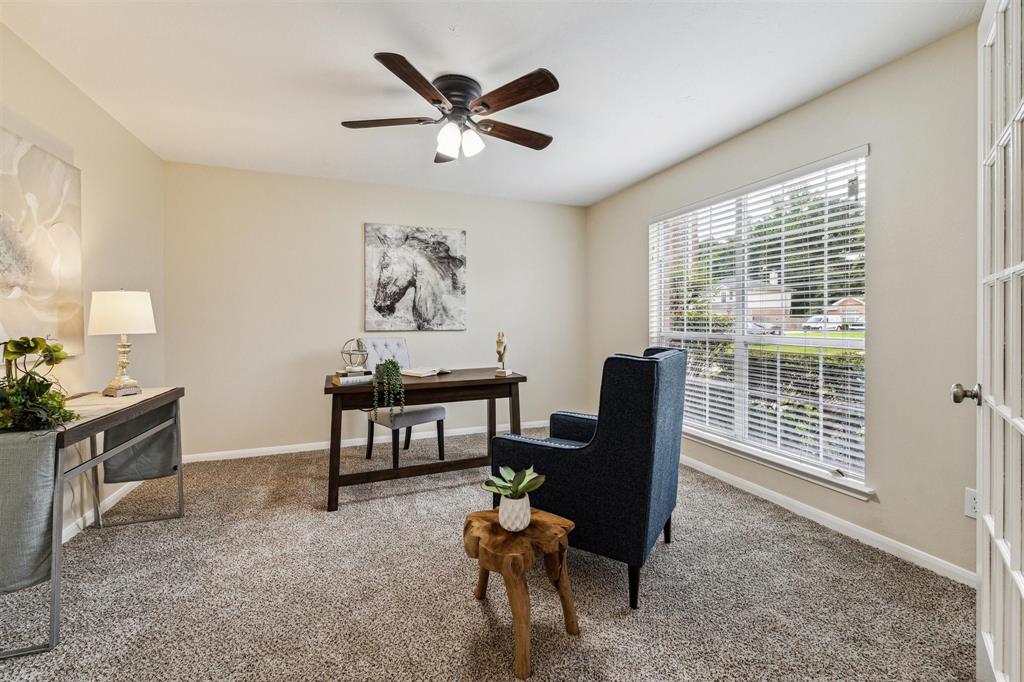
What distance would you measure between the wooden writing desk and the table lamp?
99 cm

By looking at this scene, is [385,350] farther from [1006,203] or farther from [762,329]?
[1006,203]

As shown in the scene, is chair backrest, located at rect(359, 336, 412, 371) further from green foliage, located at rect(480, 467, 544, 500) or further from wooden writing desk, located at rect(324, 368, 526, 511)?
green foliage, located at rect(480, 467, 544, 500)

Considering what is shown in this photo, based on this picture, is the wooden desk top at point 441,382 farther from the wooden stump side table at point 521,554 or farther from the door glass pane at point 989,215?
the door glass pane at point 989,215

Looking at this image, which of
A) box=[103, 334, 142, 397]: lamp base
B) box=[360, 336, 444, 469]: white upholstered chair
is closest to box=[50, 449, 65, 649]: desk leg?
box=[103, 334, 142, 397]: lamp base

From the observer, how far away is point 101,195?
2.70 meters

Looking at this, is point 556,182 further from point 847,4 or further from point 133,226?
point 133,226

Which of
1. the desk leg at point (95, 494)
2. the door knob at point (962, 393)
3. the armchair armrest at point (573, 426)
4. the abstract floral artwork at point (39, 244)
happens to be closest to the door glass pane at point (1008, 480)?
the door knob at point (962, 393)

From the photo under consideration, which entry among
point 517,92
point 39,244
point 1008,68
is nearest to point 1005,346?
point 1008,68

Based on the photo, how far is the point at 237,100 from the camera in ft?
8.39

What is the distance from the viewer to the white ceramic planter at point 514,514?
1.54m

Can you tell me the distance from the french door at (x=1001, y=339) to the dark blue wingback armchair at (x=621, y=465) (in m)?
0.89

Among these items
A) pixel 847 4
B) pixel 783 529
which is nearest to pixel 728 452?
pixel 783 529

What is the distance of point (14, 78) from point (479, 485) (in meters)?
3.19

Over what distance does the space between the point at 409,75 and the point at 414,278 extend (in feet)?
8.26
